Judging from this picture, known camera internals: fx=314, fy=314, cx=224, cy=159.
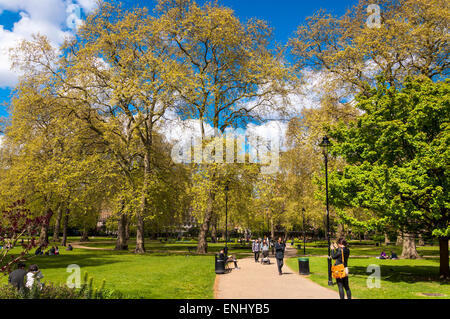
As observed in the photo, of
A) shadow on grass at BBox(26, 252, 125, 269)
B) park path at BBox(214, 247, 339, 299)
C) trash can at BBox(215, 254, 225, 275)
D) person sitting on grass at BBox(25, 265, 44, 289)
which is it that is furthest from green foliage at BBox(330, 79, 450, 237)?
shadow on grass at BBox(26, 252, 125, 269)

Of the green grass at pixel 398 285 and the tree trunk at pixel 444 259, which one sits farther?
the tree trunk at pixel 444 259

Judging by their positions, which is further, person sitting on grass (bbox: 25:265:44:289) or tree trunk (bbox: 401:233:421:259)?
tree trunk (bbox: 401:233:421:259)

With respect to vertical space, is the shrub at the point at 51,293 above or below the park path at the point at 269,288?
above

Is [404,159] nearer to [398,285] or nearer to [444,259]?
[444,259]

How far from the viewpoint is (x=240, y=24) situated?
31000 millimetres

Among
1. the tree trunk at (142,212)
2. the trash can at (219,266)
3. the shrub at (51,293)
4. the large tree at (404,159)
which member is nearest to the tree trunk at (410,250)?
the large tree at (404,159)

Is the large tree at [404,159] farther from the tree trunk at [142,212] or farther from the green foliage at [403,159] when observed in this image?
the tree trunk at [142,212]

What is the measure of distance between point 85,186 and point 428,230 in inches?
1044

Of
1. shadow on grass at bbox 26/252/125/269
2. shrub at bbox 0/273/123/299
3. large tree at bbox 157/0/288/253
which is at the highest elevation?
large tree at bbox 157/0/288/253

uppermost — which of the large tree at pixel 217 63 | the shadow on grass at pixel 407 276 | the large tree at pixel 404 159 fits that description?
the large tree at pixel 217 63

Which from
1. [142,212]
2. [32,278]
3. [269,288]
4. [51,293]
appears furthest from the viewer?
[142,212]

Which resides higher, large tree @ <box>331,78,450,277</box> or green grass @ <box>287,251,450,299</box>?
large tree @ <box>331,78,450,277</box>

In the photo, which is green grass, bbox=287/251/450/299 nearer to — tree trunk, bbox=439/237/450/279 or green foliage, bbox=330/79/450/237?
tree trunk, bbox=439/237/450/279

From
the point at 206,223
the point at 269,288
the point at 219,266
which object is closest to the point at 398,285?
the point at 269,288
